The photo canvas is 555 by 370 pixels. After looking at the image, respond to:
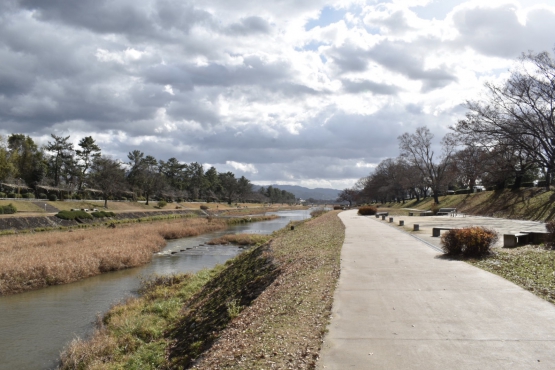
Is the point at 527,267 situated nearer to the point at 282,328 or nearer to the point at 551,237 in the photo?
the point at 551,237

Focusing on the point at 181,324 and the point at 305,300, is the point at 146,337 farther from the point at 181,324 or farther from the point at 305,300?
the point at 305,300

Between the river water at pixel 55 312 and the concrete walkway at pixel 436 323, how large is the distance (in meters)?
8.08

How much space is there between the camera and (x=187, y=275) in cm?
1914

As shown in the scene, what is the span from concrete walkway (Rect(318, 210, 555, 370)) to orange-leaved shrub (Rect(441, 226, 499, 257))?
77.7 inches

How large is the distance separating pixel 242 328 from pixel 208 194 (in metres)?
118

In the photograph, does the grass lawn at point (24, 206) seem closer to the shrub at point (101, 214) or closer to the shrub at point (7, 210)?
the shrub at point (7, 210)

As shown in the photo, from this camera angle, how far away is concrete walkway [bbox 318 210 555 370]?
512 centimetres

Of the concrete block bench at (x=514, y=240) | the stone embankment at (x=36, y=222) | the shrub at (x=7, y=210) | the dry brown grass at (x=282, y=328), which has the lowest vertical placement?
the stone embankment at (x=36, y=222)

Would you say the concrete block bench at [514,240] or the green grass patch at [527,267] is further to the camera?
the concrete block bench at [514,240]

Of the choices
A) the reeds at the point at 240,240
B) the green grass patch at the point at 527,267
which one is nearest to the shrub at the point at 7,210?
the reeds at the point at 240,240

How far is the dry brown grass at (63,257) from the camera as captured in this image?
18.7 metres

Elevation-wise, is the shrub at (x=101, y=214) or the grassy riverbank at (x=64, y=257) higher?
the shrub at (x=101, y=214)

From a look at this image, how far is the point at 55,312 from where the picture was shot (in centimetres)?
1481

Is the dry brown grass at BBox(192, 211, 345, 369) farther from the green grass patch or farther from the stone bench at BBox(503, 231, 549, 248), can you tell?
the stone bench at BBox(503, 231, 549, 248)
